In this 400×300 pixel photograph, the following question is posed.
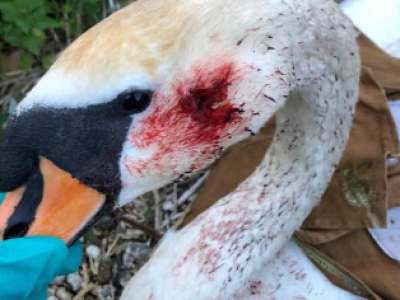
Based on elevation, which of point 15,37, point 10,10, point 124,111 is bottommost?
point 15,37

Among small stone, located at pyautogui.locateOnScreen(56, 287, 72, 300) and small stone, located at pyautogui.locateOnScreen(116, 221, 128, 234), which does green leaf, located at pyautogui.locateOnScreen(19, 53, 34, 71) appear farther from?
small stone, located at pyautogui.locateOnScreen(56, 287, 72, 300)

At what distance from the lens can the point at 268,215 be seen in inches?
47.3

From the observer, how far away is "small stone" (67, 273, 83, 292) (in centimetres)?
181

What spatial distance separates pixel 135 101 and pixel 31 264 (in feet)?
1.16

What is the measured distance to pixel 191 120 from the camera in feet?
3.14

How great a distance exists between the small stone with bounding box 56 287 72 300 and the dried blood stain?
965 millimetres

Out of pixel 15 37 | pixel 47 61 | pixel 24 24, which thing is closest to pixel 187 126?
pixel 24 24

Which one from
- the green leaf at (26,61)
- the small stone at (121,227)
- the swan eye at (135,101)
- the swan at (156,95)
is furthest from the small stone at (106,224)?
the swan eye at (135,101)

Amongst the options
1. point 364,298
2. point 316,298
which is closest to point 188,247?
point 316,298

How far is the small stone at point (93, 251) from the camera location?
1.87 m

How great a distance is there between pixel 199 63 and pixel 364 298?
730 millimetres

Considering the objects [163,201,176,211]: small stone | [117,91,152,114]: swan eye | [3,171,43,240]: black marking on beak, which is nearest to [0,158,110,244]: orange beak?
[3,171,43,240]: black marking on beak

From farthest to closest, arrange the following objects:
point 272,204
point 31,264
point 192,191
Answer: point 192,191
point 272,204
point 31,264

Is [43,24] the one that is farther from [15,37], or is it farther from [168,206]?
[168,206]
